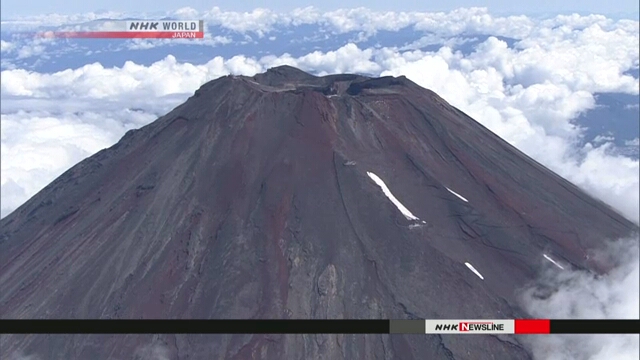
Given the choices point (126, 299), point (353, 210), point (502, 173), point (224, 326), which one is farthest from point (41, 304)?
point (224, 326)

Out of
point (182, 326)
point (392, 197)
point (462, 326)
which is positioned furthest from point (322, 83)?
point (182, 326)

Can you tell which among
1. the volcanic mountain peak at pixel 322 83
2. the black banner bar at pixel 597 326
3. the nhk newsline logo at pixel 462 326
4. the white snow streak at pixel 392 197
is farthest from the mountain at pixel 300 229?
the black banner bar at pixel 597 326

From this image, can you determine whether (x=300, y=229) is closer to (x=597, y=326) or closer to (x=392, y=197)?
(x=392, y=197)

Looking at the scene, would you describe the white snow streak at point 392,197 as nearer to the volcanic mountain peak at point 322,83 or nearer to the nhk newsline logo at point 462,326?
the volcanic mountain peak at point 322,83

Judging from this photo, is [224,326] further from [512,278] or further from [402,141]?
[402,141]

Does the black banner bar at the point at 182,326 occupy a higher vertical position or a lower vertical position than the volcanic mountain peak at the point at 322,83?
higher

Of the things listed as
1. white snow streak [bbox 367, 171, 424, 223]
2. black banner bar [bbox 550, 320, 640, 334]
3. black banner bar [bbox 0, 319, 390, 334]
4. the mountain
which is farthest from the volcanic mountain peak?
black banner bar [bbox 550, 320, 640, 334]

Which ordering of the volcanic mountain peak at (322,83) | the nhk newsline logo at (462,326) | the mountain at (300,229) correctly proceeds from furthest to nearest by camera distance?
the volcanic mountain peak at (322,83)
the mountain at (300,229)
the nhk newsline logo at (462,326)
